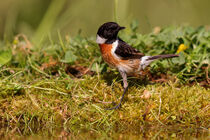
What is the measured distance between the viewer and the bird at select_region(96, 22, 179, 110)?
506 centimetres

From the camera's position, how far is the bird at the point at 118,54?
5062 mm

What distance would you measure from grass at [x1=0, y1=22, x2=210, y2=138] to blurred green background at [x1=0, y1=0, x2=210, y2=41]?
166 centimetres

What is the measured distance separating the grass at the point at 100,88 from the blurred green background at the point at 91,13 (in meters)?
1.66

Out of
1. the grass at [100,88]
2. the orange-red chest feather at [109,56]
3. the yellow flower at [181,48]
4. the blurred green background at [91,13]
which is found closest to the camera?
the grass at [100,88]

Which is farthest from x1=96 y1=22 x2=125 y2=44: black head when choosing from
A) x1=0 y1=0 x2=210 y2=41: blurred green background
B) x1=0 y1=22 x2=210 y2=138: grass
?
x1=0 y1=0 x2=210 y2=41: blurred green background

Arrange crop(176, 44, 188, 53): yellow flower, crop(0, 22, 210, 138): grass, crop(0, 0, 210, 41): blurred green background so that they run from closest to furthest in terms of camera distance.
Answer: crop(0, 22, 210, 138): grass < crop(176, 44, 188, 53): yellow flower < crop(0, 0, 210, 41): blurred green background

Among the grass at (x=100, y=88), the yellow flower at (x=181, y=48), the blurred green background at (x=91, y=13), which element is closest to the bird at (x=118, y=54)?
the grass at (x=100, y=88)

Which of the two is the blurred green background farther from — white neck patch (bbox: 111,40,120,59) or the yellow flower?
white neck patch (bbox: 111,40,120,59)

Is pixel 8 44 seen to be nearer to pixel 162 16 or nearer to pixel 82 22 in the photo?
pixel 82 22

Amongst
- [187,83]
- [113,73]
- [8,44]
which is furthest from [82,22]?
[187,83]

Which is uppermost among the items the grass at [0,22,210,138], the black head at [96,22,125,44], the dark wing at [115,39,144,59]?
the black head at [96,22,125,44]

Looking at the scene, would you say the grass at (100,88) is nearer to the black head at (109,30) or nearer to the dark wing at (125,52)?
the dark wing at (125,52)

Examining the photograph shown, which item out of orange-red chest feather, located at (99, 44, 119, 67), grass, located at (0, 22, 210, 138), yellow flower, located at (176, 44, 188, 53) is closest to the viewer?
grass, located at (0, 22, 210, 138)

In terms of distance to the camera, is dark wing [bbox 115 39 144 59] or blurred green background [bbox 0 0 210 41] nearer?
dark wing [bbox 115 39 144 59]
